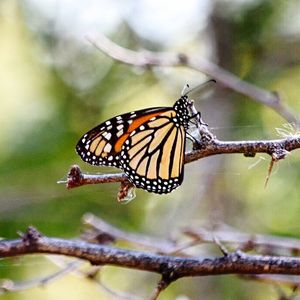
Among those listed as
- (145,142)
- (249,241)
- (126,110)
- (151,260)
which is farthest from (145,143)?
(126,110)

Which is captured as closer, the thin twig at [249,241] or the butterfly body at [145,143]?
the butterfly body at [145,143]

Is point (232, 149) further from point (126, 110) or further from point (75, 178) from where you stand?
point (126, 110)

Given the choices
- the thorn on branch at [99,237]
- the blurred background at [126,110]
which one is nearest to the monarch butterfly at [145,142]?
the thorn on branch at [99,237]

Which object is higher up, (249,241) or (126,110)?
(126,110)

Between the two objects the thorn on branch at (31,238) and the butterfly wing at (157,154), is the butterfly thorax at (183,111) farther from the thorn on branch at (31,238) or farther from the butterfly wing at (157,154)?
the thorn on branch at (31,238)

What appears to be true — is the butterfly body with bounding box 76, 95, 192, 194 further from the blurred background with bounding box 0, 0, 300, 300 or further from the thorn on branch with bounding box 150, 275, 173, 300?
the blurred background with bounding box 0, 0, 300, 300

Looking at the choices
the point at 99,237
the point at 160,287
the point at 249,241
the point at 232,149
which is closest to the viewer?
the point at 232,149

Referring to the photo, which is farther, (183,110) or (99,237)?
(99,237)
